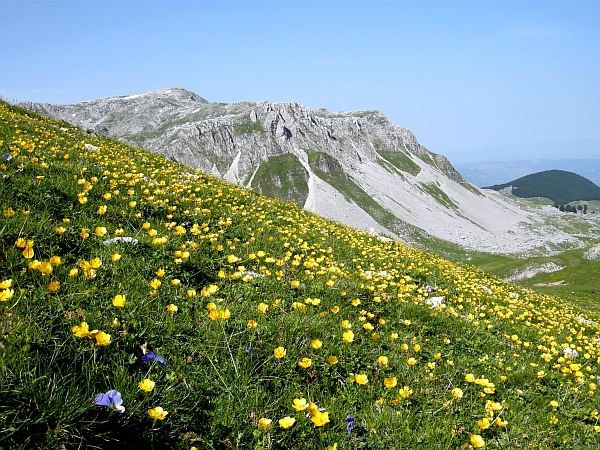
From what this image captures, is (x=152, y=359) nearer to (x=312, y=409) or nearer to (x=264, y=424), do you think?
(x=264, y=424)

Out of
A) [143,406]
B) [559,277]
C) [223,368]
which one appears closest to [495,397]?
[223,368]

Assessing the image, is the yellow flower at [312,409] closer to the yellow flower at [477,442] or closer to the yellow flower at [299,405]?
the yellow flower at [299,405]

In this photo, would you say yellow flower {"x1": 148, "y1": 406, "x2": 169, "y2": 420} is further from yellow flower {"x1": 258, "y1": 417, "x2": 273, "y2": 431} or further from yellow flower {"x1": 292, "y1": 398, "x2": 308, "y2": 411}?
yellow flower {"x1": 292, "y1": 398, "x2": 308, "y2": 411}

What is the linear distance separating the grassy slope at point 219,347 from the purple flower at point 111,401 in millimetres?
84

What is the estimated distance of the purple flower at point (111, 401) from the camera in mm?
2885

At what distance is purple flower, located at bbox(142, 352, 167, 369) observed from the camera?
12.3 feet

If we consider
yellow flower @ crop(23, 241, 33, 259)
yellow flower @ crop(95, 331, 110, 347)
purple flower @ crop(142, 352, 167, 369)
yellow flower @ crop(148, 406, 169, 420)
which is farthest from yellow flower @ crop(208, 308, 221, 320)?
yellow flower @ crop(23, 241, 33, 259)

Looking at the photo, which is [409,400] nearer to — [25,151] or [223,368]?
[223,368]

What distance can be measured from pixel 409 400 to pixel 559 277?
105m

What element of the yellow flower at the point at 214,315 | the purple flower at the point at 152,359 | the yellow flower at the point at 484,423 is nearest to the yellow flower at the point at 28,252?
the purple flower at the point at 152,359

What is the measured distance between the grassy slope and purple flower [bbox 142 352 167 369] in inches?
2.8

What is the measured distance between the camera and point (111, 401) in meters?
2.95

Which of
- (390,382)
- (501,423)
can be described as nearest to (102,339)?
(390,382)

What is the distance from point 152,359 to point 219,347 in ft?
2.55
